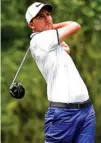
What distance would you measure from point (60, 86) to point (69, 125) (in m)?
0.28

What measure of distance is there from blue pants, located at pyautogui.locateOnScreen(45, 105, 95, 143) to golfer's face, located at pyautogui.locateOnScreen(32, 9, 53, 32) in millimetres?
579

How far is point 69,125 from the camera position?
508 centimetres

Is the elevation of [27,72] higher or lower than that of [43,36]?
higher

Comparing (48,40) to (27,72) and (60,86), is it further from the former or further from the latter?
(27,72)

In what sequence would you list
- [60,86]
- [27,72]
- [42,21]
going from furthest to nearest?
[27,72]
[42,21]
[60,86]

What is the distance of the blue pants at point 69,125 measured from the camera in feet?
16.6

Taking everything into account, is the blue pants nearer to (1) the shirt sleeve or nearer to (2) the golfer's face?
(1) the shirt sleeve

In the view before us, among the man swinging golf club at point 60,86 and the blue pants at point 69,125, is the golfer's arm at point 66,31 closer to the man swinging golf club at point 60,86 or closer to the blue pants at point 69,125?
the man swinging golf club at point 60,86

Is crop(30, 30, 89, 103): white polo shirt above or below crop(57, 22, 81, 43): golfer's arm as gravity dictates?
below

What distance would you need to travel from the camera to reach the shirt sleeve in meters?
5.09

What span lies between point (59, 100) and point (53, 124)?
0.61 ft

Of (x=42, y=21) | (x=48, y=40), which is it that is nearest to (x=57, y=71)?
(x=48, y=40)

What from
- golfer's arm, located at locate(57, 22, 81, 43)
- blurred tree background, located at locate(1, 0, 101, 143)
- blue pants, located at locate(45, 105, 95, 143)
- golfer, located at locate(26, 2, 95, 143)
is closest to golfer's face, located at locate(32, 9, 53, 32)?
golfer, located at locate(26, 2, 95, 143)

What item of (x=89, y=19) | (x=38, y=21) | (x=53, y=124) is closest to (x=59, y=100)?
(x=53, y=124)
